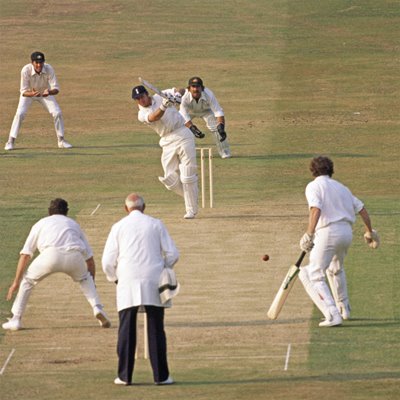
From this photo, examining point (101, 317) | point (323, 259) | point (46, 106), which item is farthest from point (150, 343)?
point (46, 106)

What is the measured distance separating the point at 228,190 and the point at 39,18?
19483mm

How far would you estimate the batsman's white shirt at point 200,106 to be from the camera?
27000 mm

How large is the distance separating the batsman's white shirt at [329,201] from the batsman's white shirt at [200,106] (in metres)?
9.17

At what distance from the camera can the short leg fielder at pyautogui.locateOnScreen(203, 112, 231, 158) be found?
27594 millimetres

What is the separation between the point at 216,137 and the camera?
28078 millimetres

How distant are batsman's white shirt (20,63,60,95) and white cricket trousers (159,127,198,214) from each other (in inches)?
231

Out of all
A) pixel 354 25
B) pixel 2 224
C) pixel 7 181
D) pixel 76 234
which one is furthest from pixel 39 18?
pixel 76 234

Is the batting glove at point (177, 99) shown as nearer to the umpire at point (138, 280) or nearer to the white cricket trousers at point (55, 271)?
the white cricket trousers at point (55, 271)

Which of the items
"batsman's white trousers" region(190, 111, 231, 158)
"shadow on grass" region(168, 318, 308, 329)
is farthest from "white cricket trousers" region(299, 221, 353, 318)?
"batsman's white trousers" region(190, 111, 231, 158)

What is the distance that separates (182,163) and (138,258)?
23.3 feet

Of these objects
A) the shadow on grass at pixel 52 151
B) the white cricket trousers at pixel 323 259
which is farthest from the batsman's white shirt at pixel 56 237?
the shadow on grass at pixel 52 151

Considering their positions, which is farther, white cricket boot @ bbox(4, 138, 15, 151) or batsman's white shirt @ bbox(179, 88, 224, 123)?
white cricket boot @ bbox(4, 138, 15, 151)

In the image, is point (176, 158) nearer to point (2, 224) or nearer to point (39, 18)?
point (2, 224)

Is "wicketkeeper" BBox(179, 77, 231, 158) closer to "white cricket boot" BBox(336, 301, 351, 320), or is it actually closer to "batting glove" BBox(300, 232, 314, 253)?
"white cricket boot" BBox(336, 301, 351, 320)
